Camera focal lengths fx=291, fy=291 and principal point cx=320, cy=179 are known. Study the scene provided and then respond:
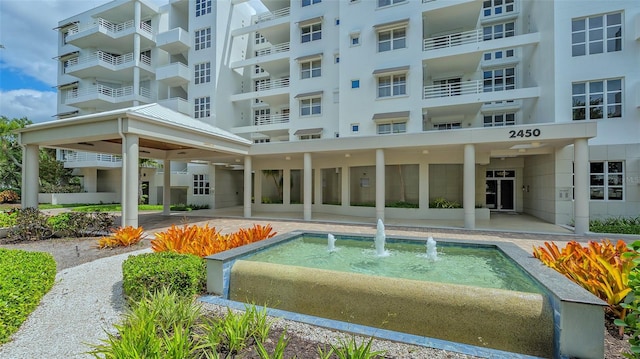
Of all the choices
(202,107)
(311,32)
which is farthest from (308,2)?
(202,107)

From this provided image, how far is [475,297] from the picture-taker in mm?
3559

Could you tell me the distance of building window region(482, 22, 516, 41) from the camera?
68.0ft

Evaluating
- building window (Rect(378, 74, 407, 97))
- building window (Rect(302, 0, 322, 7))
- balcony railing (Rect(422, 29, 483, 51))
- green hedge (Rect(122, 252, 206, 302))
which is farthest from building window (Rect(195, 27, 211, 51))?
green hedge (Rect(122, 252, 206, 302))

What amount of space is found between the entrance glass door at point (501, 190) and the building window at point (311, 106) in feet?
43.0

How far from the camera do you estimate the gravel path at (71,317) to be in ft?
11.2

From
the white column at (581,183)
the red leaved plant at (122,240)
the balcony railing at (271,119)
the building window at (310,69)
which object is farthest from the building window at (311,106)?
the red leaved plant at (122,240)

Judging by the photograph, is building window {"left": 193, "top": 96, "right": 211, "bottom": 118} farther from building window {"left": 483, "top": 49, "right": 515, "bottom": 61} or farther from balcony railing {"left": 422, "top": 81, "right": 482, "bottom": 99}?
building window {"left": 483, "top": 49, "right": 515, "bottom": 61}

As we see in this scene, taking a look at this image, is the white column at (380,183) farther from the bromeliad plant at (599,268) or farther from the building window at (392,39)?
the building window at (392,39)

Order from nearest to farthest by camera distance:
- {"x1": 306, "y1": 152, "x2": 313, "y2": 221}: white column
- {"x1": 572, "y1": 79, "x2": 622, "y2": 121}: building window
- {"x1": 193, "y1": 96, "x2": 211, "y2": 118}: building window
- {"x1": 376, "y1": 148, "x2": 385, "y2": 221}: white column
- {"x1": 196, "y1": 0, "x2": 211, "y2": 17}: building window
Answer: {"x1": 376, "y1": 148, "x2": 385, "y2": 221}: white column → {"x1": 572, "y1": 79, "x2": 622, "y2": 121}: building window → {"x1": 306, "y1": 152, "x2": 313, "y2": 221}: white column → {"x1": 193, "y1": 96, "x2": 211, "y2": 118}: building window → {"x1": 196, "y1": 0, "x2": 211, "y2": 17}: building window

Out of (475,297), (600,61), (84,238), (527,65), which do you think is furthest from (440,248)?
(527,65)

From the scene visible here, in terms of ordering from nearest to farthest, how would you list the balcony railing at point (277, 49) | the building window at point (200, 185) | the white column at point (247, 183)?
1. the white column at point (247, 183)
2. the balcony railing at point (277, 49)
3. the building window at point (200, 185)

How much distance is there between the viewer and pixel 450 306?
11.8ft

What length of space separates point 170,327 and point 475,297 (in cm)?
376

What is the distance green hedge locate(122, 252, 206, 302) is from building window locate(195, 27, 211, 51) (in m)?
25.3
